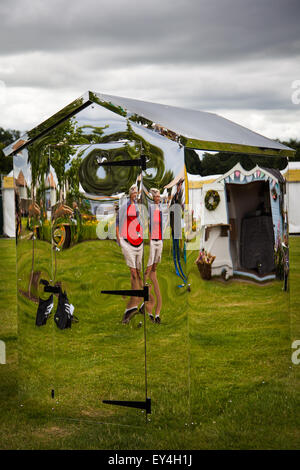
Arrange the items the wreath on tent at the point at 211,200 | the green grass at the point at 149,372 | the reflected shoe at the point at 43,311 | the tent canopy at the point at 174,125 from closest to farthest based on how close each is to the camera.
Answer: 1. the green grass at the point at 149,372
2. the tent canopy at the point at 174,125
3. the wreath on tent at the point at 211,200
4. the reflected shoe at the point at 43,311

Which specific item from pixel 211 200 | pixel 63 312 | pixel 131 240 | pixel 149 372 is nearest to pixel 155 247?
pixel 131 240

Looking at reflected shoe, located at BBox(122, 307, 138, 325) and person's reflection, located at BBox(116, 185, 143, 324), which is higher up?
person's reflection, located at BBox(116, 185, 143, 324)

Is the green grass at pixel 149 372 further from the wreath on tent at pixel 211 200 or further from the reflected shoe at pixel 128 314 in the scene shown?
the wreath on tent at pixel 211 200

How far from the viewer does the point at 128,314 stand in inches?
184

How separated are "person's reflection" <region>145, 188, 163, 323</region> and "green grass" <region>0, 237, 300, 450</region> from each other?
0.06 m

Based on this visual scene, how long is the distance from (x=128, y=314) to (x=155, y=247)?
618 millimetres

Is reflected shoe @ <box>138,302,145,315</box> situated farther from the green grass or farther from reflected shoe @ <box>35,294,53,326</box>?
reflected shoe @ <box>35,294,53,326</box>

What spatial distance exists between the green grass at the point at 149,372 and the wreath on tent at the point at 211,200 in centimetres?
58

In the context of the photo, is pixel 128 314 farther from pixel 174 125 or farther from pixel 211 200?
pixel 174 125

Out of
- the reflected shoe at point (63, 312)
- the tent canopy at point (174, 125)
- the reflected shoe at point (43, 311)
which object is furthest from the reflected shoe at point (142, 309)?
the tent canopy at point (174, 125)

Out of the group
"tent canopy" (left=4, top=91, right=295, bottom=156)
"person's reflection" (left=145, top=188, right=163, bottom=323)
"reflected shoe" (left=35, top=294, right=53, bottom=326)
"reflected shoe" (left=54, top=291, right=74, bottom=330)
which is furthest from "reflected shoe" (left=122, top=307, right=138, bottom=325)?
"tent canopy" (left=4, top=91, right=295, bottom=156)

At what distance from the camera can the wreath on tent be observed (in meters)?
4.96

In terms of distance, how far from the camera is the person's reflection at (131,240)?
4.62 metres
